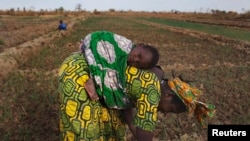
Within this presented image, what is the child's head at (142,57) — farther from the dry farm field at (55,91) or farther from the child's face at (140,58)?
the dry farm field at (55,91)

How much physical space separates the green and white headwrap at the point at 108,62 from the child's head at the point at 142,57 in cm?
4

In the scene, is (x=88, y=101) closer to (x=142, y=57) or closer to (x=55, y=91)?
(x=142, y=57)

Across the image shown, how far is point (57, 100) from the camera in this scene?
5887 millimetres

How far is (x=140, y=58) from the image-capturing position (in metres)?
2.15

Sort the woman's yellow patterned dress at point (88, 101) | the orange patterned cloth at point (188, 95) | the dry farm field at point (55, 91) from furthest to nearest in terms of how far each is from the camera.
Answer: the dry farm field at point (55, 91) < the orange patterned cloth at point (188, 95) < the woman's yellow patterned dress at point (88, 101)

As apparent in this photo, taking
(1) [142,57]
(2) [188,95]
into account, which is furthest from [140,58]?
(2) [188,95]

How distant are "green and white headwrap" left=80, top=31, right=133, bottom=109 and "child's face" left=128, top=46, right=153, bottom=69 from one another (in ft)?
0.11

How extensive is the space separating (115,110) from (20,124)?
2804mm

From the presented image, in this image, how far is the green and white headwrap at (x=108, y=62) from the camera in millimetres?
2152

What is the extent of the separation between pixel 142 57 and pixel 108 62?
20cm

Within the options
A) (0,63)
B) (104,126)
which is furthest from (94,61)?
(0,63)

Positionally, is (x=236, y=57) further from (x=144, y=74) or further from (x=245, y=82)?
(x=144, y=74)

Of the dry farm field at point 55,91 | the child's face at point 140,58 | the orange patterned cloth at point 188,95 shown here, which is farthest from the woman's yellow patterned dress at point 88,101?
the dry farm field at point 55,91

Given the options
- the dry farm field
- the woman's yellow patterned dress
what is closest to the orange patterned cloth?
the woman's yellow patterned dress
